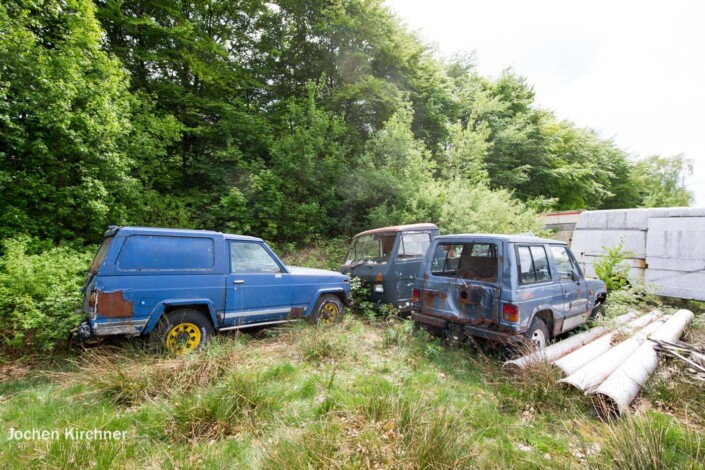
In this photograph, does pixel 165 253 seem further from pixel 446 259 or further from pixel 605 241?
pixel 605 241

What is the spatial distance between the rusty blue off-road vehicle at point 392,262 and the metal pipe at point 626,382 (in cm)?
360

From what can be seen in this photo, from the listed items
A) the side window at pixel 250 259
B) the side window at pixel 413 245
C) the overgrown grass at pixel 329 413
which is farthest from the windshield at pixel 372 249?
the overgrown grass at pixel 329 413

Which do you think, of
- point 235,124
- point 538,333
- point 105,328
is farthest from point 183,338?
point 235,124

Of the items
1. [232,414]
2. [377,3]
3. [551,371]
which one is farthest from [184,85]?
[551,371]

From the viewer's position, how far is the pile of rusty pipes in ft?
10.9

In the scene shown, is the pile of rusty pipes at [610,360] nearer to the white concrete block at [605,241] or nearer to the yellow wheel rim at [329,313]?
the yellow wheel rim at [329,313]

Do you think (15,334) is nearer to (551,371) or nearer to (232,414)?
(232,414)

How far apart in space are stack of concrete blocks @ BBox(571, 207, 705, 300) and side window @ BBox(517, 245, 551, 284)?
513cm

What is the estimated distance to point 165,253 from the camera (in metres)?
4.70

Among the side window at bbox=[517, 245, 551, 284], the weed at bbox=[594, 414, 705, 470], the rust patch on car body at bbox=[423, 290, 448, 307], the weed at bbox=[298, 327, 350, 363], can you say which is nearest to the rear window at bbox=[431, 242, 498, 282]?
the rust patch on car body at bbox=[423, 290, 448, 307]

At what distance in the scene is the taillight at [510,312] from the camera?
14.2 feet

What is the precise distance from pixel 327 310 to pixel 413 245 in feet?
8.33

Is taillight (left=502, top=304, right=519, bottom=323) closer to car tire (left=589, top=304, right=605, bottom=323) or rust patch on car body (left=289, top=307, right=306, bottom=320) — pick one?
car tire (left=589, top=304, right=605, bottom=323)

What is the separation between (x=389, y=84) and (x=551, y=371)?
13.5 meters
